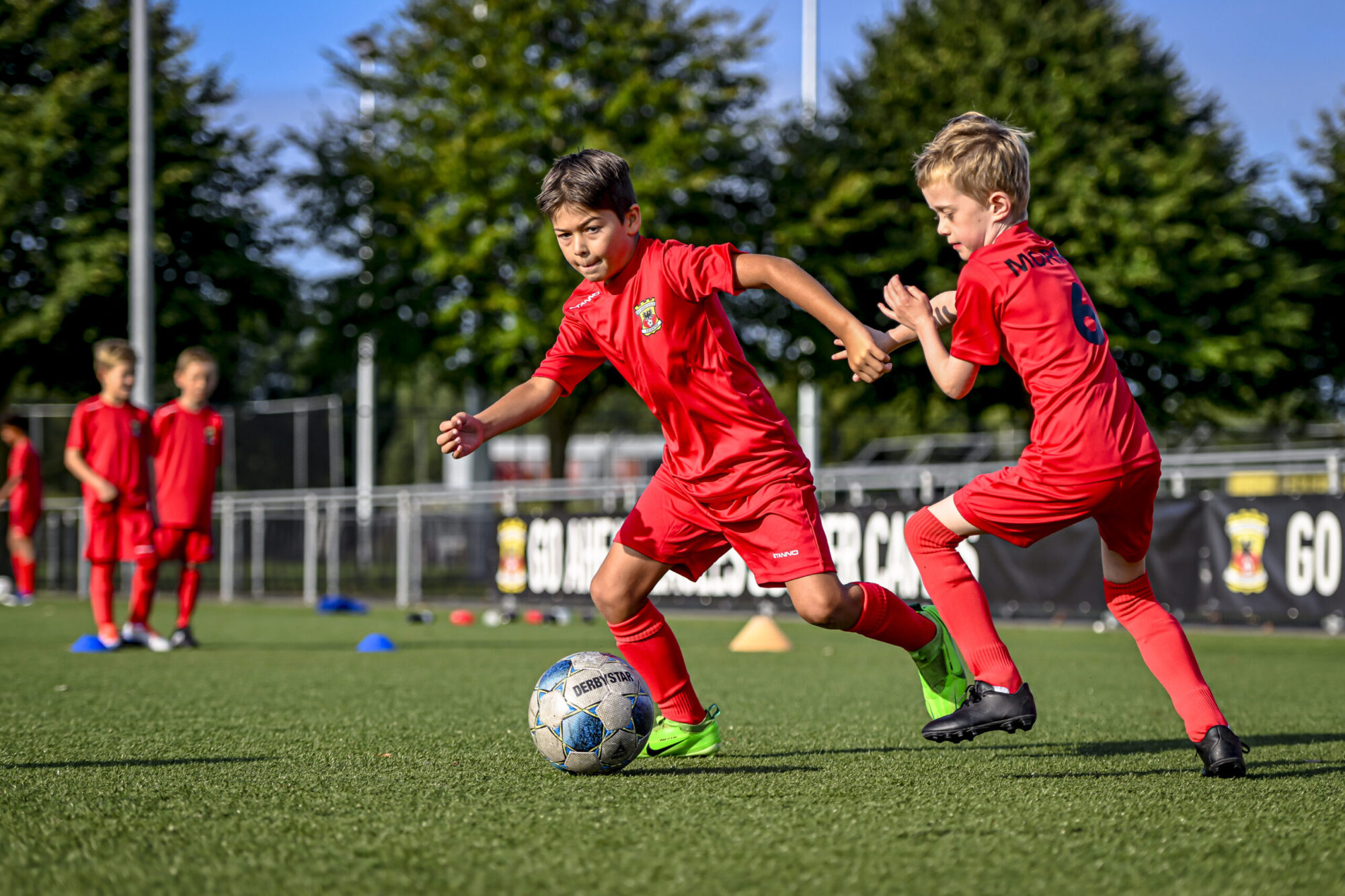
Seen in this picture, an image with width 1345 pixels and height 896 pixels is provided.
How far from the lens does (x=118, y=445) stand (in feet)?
31.2

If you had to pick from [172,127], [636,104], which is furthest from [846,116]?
[172,127]

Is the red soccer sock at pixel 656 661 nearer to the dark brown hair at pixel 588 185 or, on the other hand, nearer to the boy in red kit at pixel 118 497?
the dark brown hair at pixel 588 185

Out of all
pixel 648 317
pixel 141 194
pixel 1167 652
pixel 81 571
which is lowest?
pixel 81 571

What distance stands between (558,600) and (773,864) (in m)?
12.8

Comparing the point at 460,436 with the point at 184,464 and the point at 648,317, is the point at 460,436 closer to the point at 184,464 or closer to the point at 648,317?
the point at 648,317

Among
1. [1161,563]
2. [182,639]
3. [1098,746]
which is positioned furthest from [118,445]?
[1161,563]

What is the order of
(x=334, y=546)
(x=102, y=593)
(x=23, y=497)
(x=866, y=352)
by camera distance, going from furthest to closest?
1. (x=334, y=546)
2. (x=23, y=497)
3. (x=102, y=593)
4. (x=866, y=352)

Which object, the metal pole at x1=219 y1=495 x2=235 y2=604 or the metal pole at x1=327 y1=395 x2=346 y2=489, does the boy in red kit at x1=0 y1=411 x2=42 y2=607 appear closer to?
the metal pole at x1=219 y1=495 x2=235 y2=604

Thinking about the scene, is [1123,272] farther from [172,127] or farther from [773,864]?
[773,864]

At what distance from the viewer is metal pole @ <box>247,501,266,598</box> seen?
1939 centimetres

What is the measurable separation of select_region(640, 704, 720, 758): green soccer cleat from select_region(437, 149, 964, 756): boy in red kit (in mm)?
440

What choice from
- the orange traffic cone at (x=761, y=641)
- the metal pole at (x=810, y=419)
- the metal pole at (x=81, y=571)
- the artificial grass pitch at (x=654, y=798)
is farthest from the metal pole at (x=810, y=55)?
the artificial grass pitch at (x=654, y=798)

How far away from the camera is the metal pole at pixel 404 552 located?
58.2 feet

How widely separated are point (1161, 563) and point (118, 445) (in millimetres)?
8399
